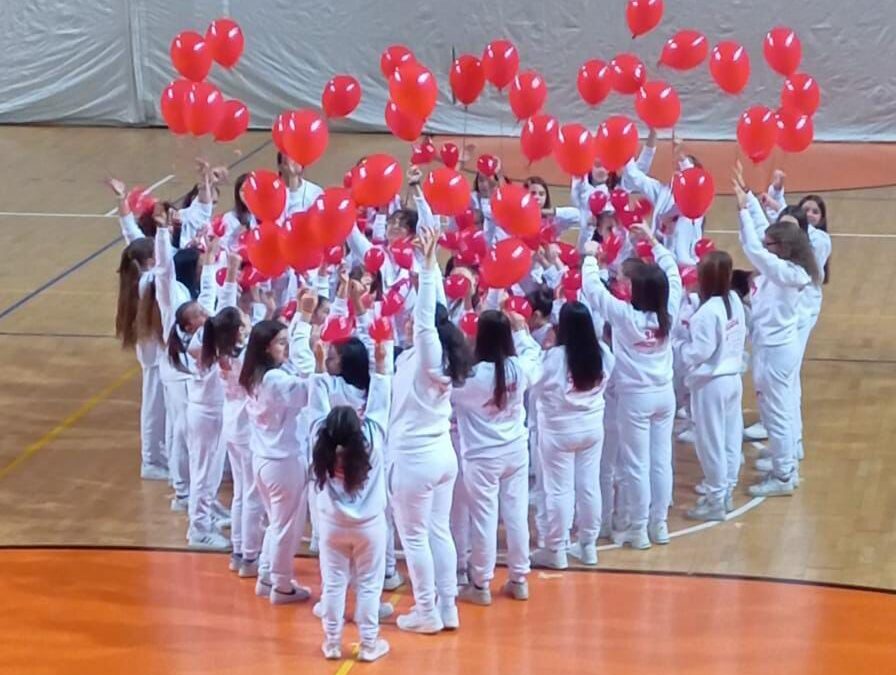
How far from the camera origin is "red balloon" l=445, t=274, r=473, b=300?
743cm

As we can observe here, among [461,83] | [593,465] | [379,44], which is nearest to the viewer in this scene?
[593,465]

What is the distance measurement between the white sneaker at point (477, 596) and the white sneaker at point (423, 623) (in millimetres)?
318

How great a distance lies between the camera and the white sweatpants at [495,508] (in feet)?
22.0

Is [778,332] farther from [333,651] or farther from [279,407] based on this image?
[333,651]

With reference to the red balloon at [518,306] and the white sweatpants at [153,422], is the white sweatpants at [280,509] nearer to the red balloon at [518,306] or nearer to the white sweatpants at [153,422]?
the red balloon at [518,306]

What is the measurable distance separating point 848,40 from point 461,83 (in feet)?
29.0

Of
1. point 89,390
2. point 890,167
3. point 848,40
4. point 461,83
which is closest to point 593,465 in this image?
point 461,83

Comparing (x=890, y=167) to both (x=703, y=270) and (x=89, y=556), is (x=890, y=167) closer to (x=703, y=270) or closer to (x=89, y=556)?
(x=703, y=270)

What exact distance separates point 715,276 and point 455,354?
5.63 feet

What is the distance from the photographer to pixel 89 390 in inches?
388

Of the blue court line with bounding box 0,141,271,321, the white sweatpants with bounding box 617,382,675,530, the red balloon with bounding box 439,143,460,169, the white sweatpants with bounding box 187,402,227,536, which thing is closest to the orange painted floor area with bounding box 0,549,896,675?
the white sweatpants with bounding box 187,402,227,536

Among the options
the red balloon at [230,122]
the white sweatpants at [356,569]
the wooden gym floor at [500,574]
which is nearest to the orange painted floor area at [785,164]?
the wooden gym floor at [500,574]

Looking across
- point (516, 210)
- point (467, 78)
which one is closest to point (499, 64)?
point (467, 78)

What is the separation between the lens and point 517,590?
22.7 feet
